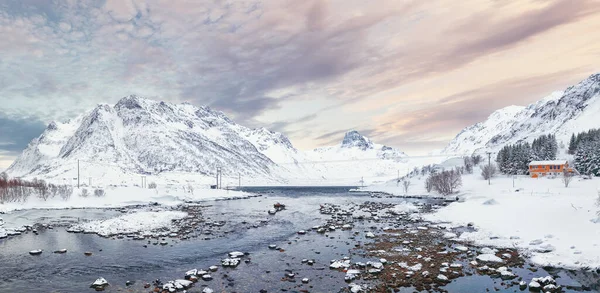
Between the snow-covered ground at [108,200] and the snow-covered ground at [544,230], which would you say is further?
the snow-covered ground at [108,200]

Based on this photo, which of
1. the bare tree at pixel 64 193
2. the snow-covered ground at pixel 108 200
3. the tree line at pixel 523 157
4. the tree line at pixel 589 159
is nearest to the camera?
the snow-covered ground at pixel 108 200

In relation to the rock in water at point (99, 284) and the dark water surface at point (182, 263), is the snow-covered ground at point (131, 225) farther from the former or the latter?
the rock in water at point (99, 284)

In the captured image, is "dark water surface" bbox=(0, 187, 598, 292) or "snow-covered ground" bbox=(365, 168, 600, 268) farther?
"snow-covered ground" bbox=(365, 168, 600, 268)

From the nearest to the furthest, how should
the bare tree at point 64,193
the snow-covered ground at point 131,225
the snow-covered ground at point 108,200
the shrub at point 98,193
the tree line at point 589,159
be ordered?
the snow-covered ground at point 131,225
the snow-covered ground at point 108,200
the bare tree at point 64,193
the shrub at point 98,193
the tree line at point 589,159

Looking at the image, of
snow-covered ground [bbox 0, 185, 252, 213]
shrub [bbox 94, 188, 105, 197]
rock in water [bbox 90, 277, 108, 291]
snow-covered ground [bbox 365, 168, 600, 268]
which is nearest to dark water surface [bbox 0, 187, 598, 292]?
rock in water [bbox 90, 277, 108, 291]

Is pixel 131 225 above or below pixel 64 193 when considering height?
below

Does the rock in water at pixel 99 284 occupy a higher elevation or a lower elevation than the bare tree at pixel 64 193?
lower

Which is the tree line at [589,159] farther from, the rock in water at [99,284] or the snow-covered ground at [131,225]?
the rock in water at [99,284]

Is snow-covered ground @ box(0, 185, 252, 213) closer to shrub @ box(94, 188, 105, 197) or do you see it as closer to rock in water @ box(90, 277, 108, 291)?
shrub @ box(94, 188, 105, 197)

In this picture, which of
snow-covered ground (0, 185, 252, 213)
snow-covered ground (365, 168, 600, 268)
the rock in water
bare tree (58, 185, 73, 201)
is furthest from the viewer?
bare tree (58, 185, 73, 201)

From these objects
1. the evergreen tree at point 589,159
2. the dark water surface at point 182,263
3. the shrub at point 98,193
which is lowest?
the dark water surface at point 182,263

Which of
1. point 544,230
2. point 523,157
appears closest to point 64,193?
point 544,230

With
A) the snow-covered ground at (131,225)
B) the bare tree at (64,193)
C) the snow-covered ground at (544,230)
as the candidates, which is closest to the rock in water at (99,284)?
the snow-covered ground at (131,225)

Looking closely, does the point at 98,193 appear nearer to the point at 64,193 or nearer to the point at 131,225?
the point at 64,193
